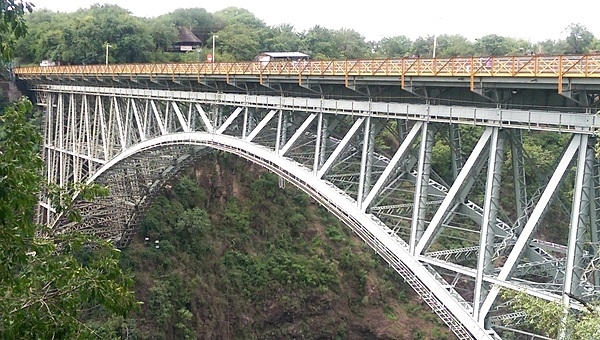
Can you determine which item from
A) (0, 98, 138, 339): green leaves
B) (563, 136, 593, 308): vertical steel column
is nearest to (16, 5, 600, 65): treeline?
(563, 136, 593, 308): vertical steel column

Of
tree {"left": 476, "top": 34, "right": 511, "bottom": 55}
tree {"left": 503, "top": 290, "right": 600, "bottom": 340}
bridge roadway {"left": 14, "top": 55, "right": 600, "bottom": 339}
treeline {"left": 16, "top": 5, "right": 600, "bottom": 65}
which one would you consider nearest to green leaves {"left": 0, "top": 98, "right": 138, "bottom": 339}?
tree {"left": 503, "top": 290, "right": 600, "bottom": 340}

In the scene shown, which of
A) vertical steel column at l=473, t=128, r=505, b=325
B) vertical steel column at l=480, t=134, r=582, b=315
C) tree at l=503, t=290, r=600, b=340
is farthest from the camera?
vertical steel column at l=473, t=128, r=505, b=325

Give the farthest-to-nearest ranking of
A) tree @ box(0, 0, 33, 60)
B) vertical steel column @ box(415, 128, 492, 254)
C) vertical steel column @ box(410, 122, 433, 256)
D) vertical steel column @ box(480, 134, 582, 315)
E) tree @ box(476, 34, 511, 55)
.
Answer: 1. tree @ box(476, 34, 511, 55)
2. vertical steel column @ box(410, 122, 433, 256)
3. vertical steel column @ box(415, 128, 492, 254)
4. vertical steel column @ box(480, 134, 582, 315)
5. tree @ box(0, 0, 33, 60)

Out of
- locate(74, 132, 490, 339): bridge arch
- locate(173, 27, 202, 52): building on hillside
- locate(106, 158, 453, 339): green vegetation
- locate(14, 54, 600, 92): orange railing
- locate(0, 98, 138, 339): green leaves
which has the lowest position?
locate(106, 158, 453, 339): green vegetation

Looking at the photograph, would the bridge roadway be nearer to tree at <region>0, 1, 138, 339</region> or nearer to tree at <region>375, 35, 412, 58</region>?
tree at <region>0, 1, 138, 339</region>

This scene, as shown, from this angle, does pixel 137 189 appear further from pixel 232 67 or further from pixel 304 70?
pixel 304 70

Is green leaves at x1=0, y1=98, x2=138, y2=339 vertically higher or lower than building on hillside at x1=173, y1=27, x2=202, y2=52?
lower

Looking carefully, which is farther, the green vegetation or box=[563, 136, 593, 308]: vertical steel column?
the green vegetation
